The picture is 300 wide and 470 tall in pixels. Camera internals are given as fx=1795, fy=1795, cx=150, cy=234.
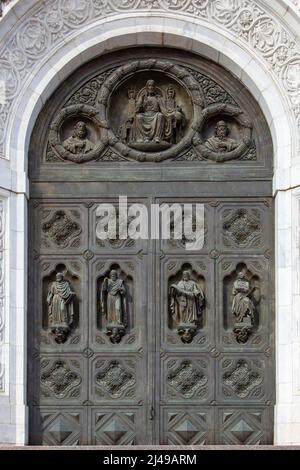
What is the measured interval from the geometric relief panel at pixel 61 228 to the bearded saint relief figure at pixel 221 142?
189 centimetres

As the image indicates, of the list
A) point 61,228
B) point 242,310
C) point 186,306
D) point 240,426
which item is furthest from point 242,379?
point 61,228

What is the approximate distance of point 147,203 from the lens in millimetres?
23688

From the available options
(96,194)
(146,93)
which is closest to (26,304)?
(96,194)

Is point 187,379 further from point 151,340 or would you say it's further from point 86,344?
point 86,344

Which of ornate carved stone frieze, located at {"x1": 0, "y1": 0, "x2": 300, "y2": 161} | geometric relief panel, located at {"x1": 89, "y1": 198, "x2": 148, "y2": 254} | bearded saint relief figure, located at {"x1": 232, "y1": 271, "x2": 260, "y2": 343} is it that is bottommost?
bearded saint relief figure, located at {"x1": 232, "y1": 271, "x2": 260, "y2": 343}

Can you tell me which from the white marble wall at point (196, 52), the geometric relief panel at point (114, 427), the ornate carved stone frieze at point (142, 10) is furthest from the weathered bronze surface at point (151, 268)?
the ornate carved stone frieze at point (142, 10)

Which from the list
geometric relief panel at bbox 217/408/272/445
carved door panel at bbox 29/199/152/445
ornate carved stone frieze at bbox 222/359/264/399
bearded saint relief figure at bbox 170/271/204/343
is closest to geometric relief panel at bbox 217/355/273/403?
ornate carved stone frieze at bbox 222/359/264/399

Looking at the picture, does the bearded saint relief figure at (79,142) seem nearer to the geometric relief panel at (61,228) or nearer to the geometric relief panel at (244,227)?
the geometric relief panel at (61,228)

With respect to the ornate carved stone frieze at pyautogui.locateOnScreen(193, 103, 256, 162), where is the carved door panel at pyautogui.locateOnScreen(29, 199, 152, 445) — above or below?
below

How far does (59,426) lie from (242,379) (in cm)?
245

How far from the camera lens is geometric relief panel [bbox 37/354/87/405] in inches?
920

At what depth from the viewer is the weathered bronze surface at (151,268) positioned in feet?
76.4

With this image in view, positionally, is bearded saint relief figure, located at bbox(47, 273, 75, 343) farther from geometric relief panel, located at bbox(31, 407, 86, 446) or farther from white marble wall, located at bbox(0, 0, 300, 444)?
geometric relief panel, located at bbox(31, 407, 86, 446)

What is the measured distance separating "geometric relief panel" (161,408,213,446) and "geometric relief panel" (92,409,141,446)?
16.5 inches
